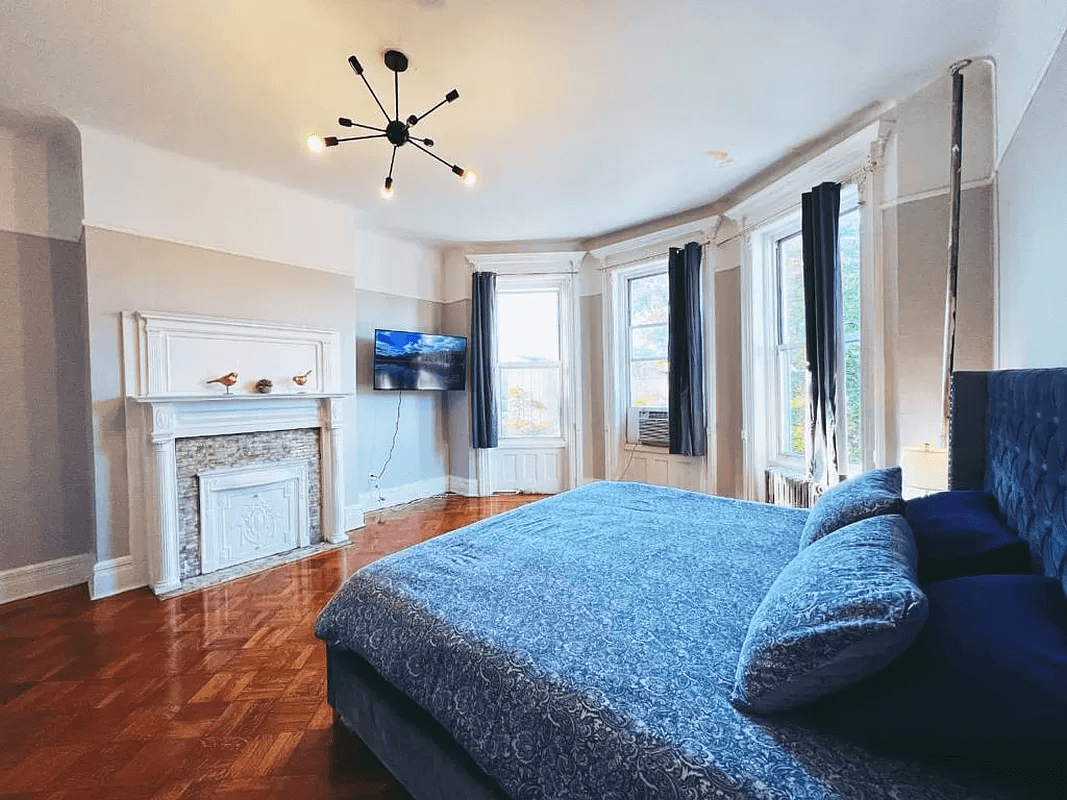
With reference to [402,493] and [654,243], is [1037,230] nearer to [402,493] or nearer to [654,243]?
[654,243]

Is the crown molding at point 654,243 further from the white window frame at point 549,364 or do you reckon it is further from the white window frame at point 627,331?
the white window frame at point 549,364

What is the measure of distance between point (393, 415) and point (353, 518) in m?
1.07

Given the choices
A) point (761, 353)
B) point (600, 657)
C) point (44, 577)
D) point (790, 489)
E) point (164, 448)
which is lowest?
point (44, 577)

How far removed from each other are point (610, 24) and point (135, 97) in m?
2.38

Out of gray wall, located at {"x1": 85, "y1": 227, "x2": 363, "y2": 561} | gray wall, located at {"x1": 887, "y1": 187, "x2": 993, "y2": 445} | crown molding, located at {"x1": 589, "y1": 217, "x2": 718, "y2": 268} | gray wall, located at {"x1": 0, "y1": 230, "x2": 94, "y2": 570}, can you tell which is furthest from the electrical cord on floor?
gray wall, located at {"x1": 887, "y1": 187, "x2": 993, "y2": 445}

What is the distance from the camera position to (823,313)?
2.82 meters

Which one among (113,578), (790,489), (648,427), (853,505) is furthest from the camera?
(648,427)

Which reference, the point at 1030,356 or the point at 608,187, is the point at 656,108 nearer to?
the point at 608,187

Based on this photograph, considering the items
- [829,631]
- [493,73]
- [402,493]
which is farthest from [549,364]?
[829,631]

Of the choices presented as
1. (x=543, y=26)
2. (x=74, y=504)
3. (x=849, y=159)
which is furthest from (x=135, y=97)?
(x=849, y=159)

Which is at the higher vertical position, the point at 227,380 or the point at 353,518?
the point at 227,380

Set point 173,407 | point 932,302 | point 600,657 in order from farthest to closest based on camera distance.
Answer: point 173,407
point 932,302
point 600,657

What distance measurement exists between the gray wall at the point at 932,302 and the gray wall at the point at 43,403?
4.54 metres

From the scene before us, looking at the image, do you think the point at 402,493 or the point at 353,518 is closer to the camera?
the point at 353,518
